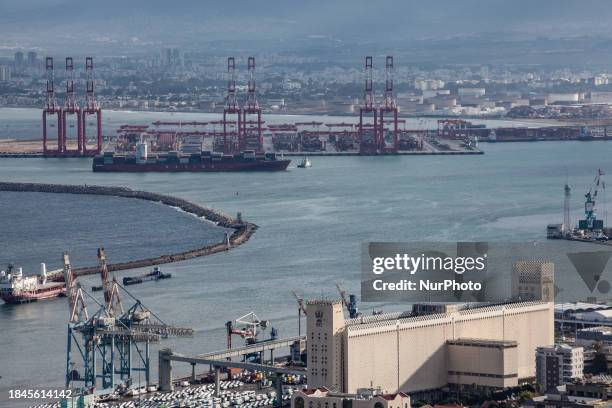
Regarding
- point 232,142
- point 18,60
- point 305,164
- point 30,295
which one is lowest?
point 30,295

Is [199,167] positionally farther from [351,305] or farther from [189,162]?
[351,305]

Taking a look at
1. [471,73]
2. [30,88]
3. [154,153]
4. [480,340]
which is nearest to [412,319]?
[480,340]

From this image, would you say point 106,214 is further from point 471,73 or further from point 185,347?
point 471,73

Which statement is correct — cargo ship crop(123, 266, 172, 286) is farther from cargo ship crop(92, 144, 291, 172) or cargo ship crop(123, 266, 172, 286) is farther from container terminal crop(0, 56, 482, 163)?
container terminal crop(0, 56, 482, 163)

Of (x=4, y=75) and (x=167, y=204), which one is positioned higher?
(x=4, y=75)

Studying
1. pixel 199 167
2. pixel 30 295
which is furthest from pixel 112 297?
pixel 199 167

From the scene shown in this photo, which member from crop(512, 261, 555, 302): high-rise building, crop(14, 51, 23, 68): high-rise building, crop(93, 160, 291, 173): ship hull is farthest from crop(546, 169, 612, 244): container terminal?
crop(14, 51, 23, 68): high-rise building
